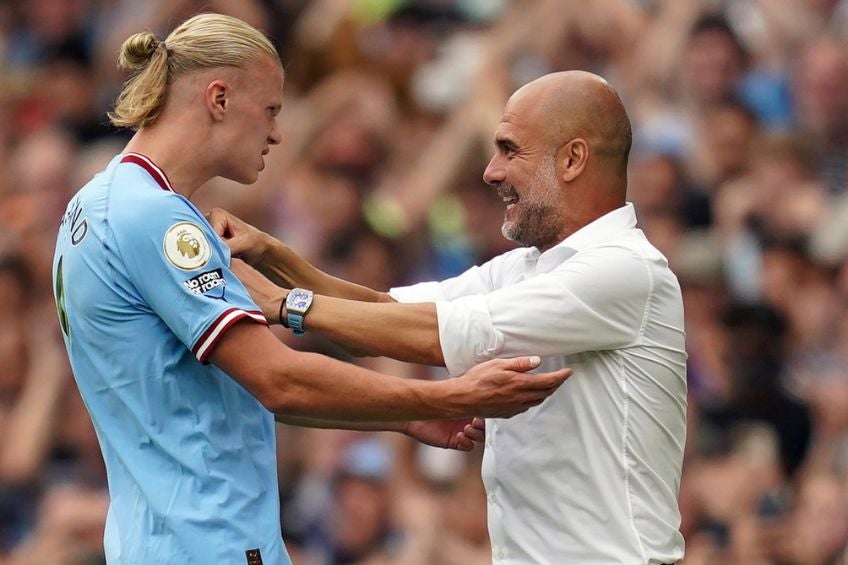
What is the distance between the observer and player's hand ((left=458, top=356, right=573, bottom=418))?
4.21m

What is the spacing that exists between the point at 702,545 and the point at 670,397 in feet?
10.3

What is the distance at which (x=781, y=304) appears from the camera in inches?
318

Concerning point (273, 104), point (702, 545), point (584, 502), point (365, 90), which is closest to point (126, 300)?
point (273, 104)

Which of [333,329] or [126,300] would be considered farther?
[333,329]

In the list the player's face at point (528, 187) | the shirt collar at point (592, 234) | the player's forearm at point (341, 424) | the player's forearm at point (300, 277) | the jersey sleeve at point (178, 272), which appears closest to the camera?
the jersey sleeve at point (178, 272)

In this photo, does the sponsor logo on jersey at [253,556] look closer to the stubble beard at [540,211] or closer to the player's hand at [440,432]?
the player's hand at [440,432]

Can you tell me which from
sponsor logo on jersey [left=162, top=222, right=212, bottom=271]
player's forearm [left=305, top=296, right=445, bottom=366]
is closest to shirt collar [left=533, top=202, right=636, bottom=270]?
player's forearm [left=305, top=296, right=445, bottom=366]

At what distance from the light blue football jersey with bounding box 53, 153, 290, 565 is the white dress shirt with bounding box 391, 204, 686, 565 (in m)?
0.72

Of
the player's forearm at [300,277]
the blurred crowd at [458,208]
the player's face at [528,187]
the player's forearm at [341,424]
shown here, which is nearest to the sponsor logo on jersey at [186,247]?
the player's forearm at [341,424]

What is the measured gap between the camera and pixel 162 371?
406 cm

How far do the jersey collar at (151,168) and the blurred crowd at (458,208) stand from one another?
13.3ft

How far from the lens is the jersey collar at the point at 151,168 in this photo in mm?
4125

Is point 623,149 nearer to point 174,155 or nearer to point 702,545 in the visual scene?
point 174,155

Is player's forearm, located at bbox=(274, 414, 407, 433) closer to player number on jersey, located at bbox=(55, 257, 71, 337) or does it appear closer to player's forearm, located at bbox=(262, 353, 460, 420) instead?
player's forearm, located at bbox=(262, 353, 460, 420)
